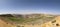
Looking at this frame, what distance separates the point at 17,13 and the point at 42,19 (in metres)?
0.30

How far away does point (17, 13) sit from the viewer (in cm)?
101

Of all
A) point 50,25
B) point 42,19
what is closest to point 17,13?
point 42,19

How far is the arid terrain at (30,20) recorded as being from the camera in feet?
3.23

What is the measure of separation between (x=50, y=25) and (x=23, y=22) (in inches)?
12.2

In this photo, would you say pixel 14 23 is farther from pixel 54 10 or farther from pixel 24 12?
pixel 54 10

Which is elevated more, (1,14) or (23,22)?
(1,14)

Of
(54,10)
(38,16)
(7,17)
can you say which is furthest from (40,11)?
(7,17)

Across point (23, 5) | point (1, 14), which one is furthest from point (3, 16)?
point (23, 5)

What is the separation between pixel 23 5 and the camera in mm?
1021

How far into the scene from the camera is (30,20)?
3.29 feet

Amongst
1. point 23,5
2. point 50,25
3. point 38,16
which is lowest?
point 50,25

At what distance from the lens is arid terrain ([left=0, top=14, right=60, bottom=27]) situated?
983 mm

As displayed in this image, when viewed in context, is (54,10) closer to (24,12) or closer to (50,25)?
(50,25)

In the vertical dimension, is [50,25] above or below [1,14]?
below
